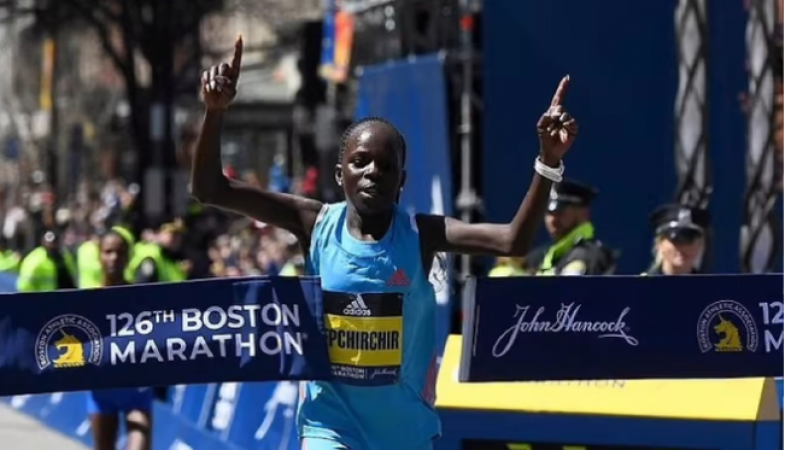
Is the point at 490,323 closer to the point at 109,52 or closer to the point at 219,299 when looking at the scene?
the point at 219,299

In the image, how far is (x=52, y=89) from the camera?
44.5m

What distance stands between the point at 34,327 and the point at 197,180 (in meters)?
0.81

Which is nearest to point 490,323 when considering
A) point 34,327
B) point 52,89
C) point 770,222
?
point 34,327

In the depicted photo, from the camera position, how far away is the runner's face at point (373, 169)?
5172 mm

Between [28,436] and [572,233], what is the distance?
576cm

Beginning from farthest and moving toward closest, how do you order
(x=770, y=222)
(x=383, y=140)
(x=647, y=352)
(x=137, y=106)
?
(x=137, y=106), (x=770, y=222), (x=647, y=352), (x=383, y=140)

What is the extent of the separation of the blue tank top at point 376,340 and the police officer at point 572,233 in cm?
304

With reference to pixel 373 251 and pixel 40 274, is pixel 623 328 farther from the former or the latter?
pixel 40 274

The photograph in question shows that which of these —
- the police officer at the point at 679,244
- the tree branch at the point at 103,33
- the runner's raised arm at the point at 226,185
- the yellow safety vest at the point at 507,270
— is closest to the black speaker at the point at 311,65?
the tree branch at the point at 103,33

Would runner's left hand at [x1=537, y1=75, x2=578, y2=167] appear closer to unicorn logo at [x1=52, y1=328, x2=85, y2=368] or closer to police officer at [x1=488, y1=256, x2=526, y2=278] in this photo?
unicorn logo at [x1=52, y1=328, x2=85, y2=368]

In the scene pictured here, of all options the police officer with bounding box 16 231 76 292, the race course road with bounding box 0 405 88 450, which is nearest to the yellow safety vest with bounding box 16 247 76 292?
the police officer with bounding box 16 231 76 292

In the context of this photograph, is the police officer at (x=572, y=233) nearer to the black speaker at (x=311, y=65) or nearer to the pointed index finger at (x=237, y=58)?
the pointed index finger at (x=237, y=58)

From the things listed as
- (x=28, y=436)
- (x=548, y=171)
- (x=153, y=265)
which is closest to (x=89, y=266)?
(x=153, y=265)

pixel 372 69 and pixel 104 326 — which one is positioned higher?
pixel 372 69
